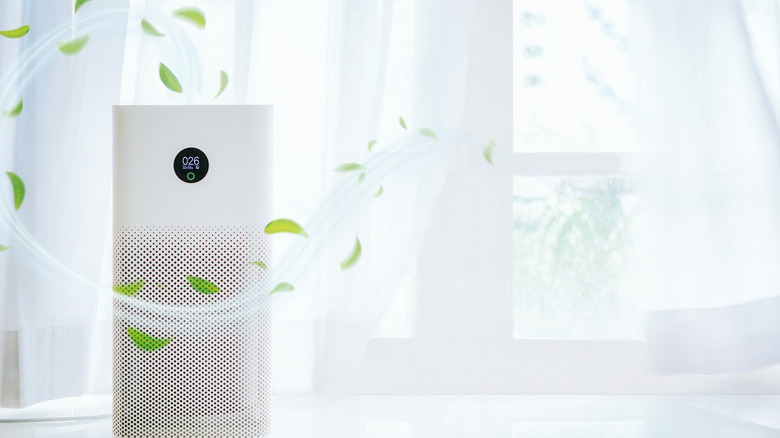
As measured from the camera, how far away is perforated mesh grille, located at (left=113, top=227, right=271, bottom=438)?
2.72 ft

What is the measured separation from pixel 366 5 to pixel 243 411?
67 centimetres

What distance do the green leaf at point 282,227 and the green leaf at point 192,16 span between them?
0.38 meters

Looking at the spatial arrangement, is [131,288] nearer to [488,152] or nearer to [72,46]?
[72,46]

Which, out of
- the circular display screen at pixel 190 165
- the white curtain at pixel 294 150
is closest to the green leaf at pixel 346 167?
the white curtain at pixel 294 150

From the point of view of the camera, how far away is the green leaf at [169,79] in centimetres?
108

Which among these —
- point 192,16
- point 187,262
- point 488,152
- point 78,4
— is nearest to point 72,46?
point 78,4

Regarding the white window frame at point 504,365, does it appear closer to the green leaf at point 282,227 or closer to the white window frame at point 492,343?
the white window frame at point 492,343

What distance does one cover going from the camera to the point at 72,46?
1.09m

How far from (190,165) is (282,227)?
0.19m

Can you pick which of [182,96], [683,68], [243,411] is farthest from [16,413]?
[683,68]

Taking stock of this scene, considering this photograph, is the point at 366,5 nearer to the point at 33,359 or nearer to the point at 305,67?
the point at 305,67

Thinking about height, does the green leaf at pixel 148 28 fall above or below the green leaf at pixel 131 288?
above

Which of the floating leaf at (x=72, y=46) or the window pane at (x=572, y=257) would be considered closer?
the floating leaf at (x=72, y=46)

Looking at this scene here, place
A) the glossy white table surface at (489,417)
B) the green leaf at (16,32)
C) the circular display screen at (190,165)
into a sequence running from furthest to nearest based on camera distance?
the green leaf at (16,32) → the glossy white table surface at (489,417) → the circular display screen at (190,165)
